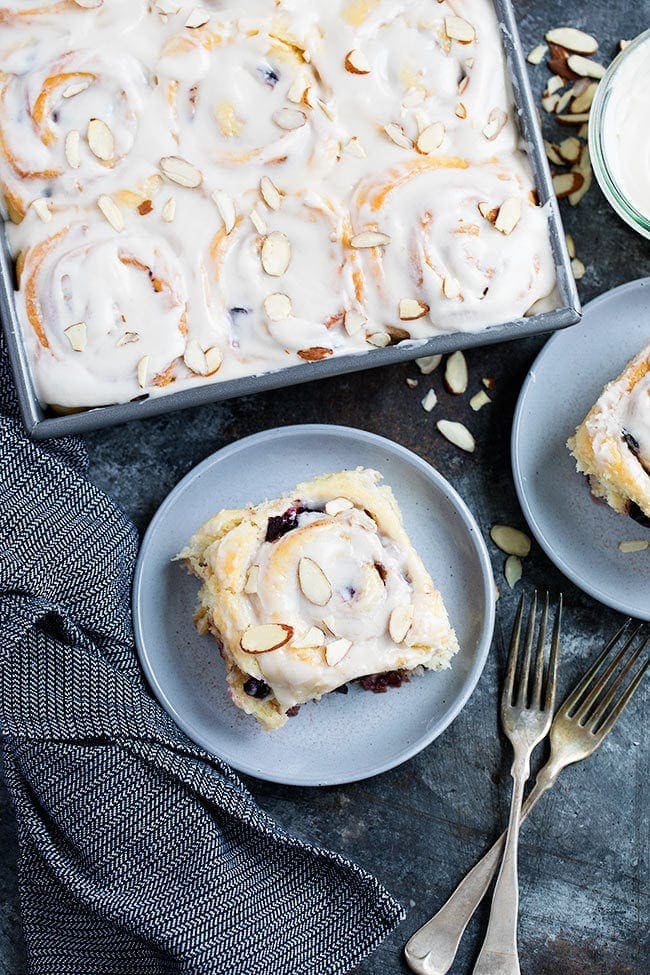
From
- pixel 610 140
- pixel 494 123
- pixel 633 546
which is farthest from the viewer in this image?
pixel 633 546

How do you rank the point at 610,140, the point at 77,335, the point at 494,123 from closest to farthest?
the point at 77,335 → the point at 494,123 → the point at 610,140

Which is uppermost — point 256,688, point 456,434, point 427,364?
point 427,364

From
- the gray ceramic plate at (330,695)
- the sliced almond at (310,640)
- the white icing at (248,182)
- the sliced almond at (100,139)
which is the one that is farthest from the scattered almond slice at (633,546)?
the sliced almond at (100,139)

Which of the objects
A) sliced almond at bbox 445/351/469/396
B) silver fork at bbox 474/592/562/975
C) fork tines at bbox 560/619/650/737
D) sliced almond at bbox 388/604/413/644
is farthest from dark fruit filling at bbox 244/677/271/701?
sliced almond at bbox 445/351/469/396

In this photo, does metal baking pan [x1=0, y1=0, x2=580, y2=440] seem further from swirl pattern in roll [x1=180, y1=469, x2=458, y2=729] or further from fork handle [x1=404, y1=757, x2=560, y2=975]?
fork handle [x1=404, y1=757, x2=560, y2=975]

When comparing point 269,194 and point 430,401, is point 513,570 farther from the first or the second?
point 269,194

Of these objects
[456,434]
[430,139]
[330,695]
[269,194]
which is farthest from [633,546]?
[269,194]

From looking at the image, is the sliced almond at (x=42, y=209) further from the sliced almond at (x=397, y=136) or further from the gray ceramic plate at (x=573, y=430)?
the gray ceramic plate at (x=573, y=430)
